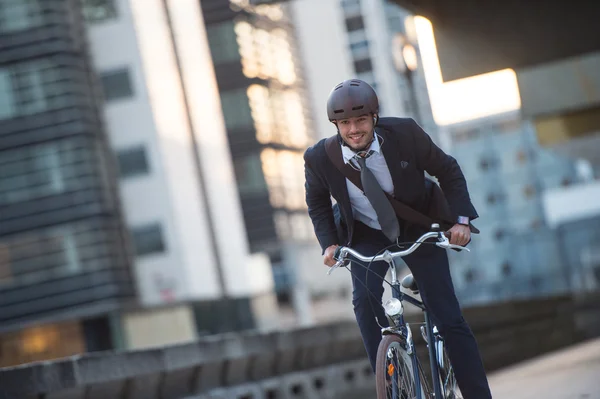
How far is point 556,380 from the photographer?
1112 cm

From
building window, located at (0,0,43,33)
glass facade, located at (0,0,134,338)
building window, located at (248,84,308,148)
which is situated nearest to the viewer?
glass facade, located at (0,0,134,338)

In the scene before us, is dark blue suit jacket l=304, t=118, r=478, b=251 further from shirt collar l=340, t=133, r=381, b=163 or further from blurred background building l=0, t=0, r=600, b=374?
blurred background building l=0, t=0, r=600, b=374

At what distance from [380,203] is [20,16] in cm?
4499

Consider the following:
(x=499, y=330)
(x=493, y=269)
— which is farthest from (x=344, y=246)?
(x=493, y=269)

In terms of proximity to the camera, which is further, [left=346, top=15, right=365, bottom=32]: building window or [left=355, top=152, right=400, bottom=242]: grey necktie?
[left=346, top=15, right=365, bottom=32]: building window

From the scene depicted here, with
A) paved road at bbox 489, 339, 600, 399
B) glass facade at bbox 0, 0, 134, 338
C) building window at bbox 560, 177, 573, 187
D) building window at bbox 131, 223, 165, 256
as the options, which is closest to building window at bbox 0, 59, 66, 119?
glass facade at bbox 0, 0, 134, 338

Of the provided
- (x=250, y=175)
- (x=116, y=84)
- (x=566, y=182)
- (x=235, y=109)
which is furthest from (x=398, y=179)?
(x=566, y=182)

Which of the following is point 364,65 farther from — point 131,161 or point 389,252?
point 389,252

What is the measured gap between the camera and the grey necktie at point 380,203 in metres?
6.01

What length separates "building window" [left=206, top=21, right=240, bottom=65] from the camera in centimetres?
6631

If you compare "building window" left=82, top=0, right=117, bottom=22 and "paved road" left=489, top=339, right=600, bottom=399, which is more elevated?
"building window" left=82, top=0, right=117, bottom=22

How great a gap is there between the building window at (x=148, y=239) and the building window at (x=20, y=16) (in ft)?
32.6

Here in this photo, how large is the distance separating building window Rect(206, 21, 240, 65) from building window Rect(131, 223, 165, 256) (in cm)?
1405

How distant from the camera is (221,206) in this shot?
61.2m
